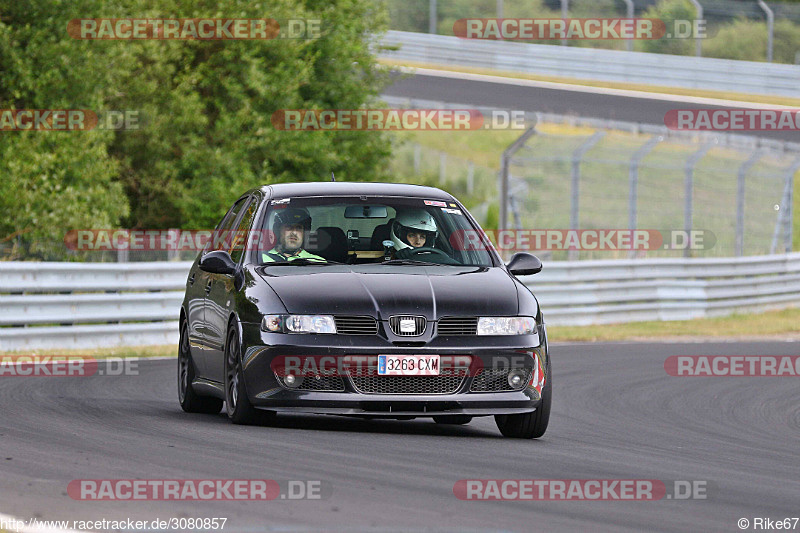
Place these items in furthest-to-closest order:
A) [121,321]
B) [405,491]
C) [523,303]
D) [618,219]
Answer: [618,219] → [121,321] → [523,303] → [405,491]

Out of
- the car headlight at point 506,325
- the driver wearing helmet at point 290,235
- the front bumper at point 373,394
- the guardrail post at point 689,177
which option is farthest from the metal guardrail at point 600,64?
the front bumper at point 373,394

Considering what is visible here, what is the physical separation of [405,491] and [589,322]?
1646cm

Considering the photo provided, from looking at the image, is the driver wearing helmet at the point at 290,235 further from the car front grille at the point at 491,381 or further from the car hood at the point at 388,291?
the car front grille at the point at 491,381

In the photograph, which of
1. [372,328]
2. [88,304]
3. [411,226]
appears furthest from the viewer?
[88,304]

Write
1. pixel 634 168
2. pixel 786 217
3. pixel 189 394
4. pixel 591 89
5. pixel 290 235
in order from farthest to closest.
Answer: pixel 591 89
pixel 786 217
pixel 634 168
pixel 189 394
pixel 290 235

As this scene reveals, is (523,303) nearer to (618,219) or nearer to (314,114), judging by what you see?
(314,114)

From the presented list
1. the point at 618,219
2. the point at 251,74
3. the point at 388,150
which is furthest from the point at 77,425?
the point at 618,219

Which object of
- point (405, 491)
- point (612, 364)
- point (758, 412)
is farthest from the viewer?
point (612, 364)

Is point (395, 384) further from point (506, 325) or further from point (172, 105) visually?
point (172, 105)

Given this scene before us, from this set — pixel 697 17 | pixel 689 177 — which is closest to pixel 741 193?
pixel 689 177

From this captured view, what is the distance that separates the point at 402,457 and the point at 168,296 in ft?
35.1

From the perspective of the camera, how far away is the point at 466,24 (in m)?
47.3

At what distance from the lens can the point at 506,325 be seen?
935cm

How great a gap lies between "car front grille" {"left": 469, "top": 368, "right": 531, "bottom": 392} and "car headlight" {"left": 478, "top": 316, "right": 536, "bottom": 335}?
8.9 inches
